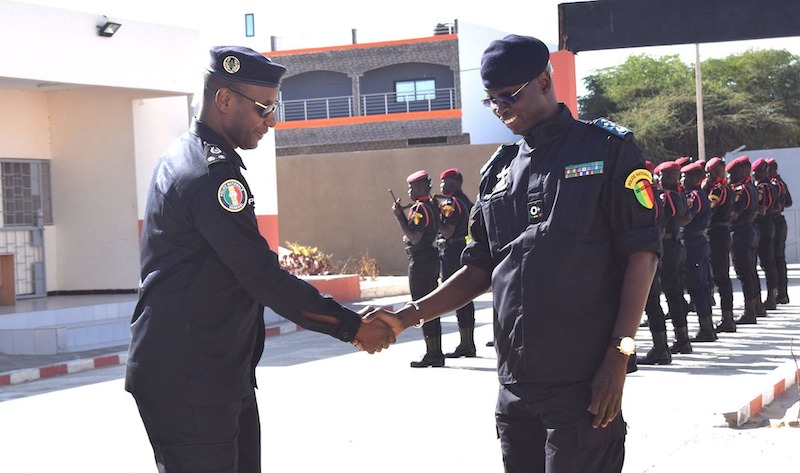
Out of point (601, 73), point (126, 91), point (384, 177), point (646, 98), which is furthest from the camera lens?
point (601, 73)

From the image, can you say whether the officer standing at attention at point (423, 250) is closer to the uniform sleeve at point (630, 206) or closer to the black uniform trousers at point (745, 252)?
the black uniform trousers at point (745, 252)

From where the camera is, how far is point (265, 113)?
13.8ft

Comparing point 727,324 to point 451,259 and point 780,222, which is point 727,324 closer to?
point 780,222

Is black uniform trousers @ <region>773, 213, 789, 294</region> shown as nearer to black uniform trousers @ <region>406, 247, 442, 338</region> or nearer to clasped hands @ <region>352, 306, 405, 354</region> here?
black uniform trousers @ <region>406, 247, 442, 338</region>

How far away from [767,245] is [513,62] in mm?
13425

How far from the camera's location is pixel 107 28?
16.3m

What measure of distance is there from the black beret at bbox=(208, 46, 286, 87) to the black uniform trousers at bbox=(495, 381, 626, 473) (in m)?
1.47

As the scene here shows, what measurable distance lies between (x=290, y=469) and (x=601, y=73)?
5821cm

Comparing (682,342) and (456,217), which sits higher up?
(456,217)

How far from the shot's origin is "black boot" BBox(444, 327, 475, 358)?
1220cm

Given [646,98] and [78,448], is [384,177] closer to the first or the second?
[78,448]

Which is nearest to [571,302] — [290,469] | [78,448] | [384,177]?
[290,469]

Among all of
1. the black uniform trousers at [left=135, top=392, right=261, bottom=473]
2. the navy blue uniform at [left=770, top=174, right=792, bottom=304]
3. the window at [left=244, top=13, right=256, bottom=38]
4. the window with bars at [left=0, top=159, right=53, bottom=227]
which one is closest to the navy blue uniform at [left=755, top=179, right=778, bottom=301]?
the navy blue uniform at [left=770, top=174, right=792, bottom=304]

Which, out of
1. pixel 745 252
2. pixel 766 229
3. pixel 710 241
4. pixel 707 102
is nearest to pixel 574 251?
pixel 710 241
